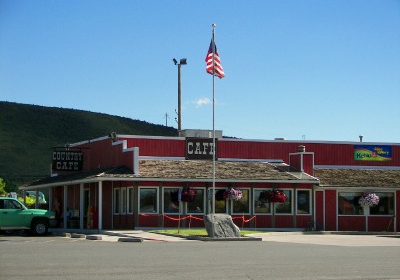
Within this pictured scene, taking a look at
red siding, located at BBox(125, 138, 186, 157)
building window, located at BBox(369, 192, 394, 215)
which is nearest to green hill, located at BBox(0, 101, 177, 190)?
red siding, located at BBox(125, 138, 186, 157)

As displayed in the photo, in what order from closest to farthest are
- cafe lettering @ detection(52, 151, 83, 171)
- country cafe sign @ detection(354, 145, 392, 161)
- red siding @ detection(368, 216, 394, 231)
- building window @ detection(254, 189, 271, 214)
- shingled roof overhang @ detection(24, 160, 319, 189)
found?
shingled roof overhang @ detection(24, 160, 319, 189), building window @ detection(254, 189, 271, 214), red siding @ detection(368, 216, 394, 231), cafe lettering @ detection(52, 151, 83, 171), country cafe sign @ detection(354, 145, 392, 161)

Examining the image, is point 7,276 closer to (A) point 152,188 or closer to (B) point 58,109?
(A) point 152,188

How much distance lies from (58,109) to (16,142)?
23.1 meters

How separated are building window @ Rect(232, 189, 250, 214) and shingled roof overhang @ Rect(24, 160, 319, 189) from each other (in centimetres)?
114

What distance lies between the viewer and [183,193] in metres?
40.5

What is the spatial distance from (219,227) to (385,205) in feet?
50.3

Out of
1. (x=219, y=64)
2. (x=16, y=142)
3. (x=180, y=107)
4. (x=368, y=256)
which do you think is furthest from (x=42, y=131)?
(x=368, y=256)

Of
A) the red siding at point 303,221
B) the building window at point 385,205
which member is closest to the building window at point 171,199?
the red siding at point 303,221

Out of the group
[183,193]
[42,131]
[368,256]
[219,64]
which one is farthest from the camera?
[42,131]

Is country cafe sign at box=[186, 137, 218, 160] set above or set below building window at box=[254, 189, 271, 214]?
above

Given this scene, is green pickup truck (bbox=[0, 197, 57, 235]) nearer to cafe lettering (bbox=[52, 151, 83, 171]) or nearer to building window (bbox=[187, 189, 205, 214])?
building window (bbox=[187, 189, 205, 214])

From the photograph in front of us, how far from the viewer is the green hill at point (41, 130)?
101 metres

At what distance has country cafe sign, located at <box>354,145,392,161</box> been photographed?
47938 mm

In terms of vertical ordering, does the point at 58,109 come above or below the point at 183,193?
above
